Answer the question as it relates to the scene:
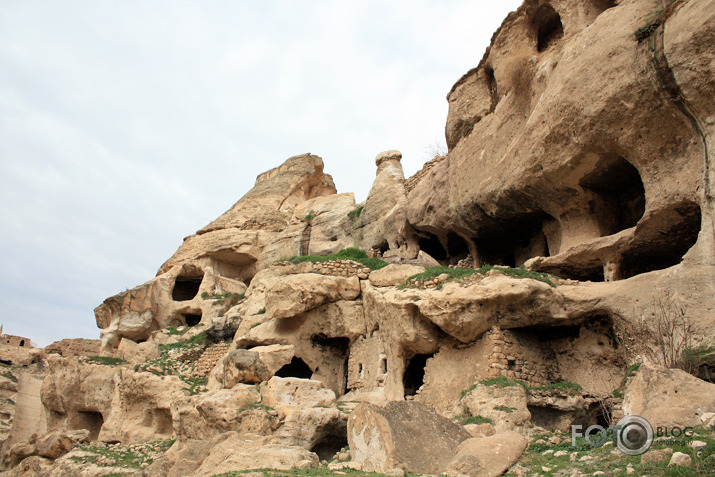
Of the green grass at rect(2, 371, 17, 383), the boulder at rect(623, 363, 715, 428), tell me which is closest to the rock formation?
the boulder at rect(623, 363, 715, 428)

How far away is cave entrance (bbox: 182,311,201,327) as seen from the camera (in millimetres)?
19019

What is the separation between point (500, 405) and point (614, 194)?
16.7 feet

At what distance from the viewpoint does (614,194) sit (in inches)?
416

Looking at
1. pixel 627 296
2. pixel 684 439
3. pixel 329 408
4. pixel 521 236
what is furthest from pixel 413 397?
pixel 684 439

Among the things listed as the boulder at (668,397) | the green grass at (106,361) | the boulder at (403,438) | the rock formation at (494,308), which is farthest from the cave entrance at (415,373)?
the green grass at (106,361)

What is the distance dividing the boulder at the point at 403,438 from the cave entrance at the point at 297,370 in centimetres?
631

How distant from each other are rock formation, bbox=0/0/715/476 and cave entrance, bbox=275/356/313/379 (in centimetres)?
10

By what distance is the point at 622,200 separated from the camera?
416 inches

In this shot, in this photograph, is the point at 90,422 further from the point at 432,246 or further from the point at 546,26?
the point at 546,26

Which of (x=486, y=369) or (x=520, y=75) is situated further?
(x=520, y=75)

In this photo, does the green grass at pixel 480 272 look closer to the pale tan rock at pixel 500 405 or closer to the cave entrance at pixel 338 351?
the pale tan rock at pixel 500 405

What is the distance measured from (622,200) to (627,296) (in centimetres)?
300

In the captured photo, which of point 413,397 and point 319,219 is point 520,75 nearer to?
point 413,397

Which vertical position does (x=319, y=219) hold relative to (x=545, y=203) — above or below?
above
